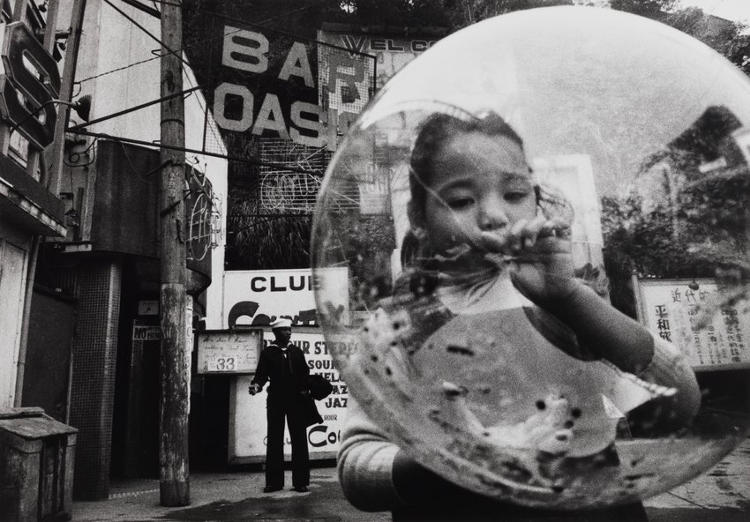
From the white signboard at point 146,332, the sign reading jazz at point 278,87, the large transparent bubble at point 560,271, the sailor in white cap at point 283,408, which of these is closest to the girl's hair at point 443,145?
the large transparent bubble at point 560,271

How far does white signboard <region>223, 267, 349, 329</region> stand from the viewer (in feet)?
37.8

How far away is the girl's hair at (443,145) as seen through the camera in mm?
1057

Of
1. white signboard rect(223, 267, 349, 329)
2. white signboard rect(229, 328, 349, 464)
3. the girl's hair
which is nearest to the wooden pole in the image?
white signboard rect(229, 328, 349, 464)

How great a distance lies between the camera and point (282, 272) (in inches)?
464

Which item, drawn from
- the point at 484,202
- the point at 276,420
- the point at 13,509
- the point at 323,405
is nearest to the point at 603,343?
the point at 484,202

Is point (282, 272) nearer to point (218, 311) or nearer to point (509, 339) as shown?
point (218, 311)

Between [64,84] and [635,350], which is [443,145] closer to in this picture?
[635,350]

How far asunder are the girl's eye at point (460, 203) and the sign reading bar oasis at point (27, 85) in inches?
226

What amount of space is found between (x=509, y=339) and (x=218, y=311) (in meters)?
11.5

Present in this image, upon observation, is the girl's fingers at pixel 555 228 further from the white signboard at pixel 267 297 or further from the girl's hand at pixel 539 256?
the white signboard at pixel 267 297

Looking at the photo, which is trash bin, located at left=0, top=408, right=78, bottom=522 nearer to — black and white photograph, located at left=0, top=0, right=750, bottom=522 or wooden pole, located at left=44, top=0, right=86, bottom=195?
wooden pole, located at left=44, top=0, right=86, bottom=195

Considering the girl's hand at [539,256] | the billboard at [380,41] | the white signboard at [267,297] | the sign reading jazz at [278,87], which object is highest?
the billboard at [380,41]

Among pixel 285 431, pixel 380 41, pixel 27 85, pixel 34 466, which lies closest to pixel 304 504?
pixel 34 466

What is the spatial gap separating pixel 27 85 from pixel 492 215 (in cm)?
628
